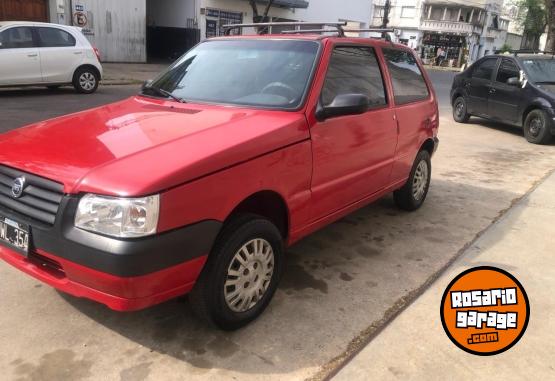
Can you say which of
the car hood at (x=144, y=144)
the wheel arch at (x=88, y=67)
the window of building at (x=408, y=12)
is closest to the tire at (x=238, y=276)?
the car hood at (x=144, y=144)

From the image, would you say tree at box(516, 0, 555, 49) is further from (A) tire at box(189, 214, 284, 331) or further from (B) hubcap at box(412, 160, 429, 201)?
(A) tire at box(189, 214, 284, 331)

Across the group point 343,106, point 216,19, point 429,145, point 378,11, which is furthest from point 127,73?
point 378,11

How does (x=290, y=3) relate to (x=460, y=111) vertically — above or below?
above

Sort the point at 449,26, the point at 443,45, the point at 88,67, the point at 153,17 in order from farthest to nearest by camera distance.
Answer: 1. the point at 443,45
2. the point at 449,26
3. the point at 153,17
4. the point at 88,67

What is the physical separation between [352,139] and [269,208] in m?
0.90

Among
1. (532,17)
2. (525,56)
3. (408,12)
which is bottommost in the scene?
(525,56)

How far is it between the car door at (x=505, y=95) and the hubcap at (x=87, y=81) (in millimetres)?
9156

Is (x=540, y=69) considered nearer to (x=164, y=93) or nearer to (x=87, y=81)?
(x=164, y=93)

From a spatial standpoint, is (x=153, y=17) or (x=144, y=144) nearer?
(x=144, y=144)

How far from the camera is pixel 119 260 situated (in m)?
2.18

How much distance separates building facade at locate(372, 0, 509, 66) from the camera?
53.4m

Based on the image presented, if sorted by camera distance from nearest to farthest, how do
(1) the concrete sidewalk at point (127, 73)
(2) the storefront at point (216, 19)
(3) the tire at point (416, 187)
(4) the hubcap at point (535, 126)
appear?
1. (3) the tire at point (416, 187)
2. (4) the hubcap at point (535, 126)
3. (1) the concrete sidewalk at point (127, 73)
4. (2) the storefront at point (216, 19)

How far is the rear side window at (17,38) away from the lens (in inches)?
397

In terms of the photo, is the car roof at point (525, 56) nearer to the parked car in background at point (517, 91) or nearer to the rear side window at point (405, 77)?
the parked car in background at point (517, 91)
